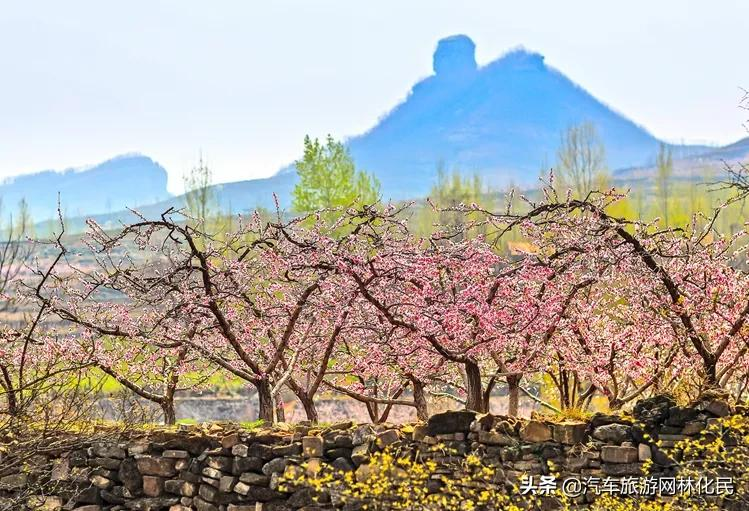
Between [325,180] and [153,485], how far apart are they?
99.3 ft

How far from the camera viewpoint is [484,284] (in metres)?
6.88

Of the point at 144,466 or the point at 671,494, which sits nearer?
the point at 671,494

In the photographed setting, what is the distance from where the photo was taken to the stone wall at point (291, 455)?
19.0 feet

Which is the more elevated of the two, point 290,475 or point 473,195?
point 473,195

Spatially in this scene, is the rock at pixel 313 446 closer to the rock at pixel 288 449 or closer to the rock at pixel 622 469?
the rock at pixel 288 449

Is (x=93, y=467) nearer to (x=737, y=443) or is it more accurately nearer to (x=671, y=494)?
(x=671, y=494)

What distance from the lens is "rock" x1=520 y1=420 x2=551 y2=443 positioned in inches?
231

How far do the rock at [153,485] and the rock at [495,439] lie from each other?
2.57 meters

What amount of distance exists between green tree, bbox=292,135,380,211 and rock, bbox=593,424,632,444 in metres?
29.5

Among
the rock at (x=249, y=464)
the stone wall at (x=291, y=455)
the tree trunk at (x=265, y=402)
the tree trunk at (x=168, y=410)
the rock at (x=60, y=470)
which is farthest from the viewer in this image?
the tree trunk at (x=168, y=410)

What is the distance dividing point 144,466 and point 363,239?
2.49 meters

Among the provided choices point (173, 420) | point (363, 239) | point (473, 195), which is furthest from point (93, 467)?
point (473, 195)

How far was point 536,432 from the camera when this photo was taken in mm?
5871

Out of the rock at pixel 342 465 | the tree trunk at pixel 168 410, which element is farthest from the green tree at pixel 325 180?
the rock at pixel 342 465
